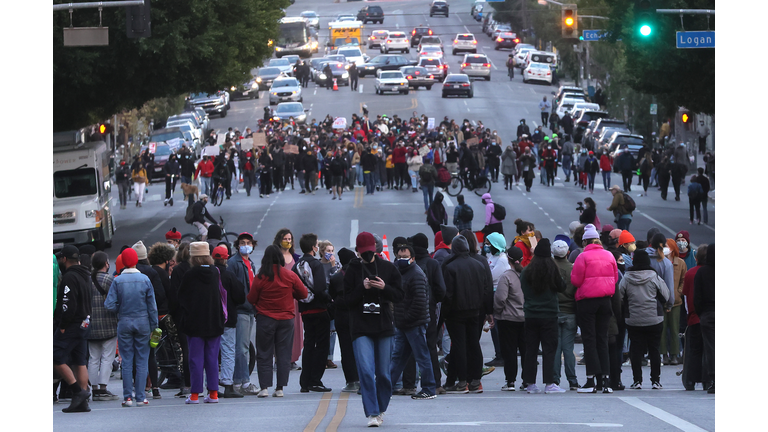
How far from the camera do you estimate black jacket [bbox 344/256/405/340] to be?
11.2m

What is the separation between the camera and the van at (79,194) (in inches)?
1088

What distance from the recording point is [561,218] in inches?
1278

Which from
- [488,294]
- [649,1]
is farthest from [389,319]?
[649,1]

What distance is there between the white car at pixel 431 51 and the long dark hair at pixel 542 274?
222 feet

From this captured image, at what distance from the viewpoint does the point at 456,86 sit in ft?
223

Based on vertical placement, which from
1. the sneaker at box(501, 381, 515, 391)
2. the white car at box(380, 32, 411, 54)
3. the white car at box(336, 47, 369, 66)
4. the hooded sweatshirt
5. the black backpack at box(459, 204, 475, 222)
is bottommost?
the sneaker at box(501, 381, 515, 391)

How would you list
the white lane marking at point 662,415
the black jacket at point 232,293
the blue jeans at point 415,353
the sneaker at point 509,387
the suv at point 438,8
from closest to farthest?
the white lane marking at point 662,415 < the blue jeans at point 415,353 < the black jacket at point 232,293 < the sneaker at point 509,387 < the suv at point 438,8

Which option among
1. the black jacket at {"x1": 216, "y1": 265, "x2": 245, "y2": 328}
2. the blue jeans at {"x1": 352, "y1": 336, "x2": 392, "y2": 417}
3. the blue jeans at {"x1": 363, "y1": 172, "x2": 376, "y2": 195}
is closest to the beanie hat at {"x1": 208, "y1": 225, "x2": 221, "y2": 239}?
the black jacket at {"x1": 216, "y1": 265, "x2": 245, "y2": 328}

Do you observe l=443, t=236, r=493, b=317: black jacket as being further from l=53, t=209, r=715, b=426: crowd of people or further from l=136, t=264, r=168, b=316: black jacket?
l=136, t=264, r=168, b=316: black jacket

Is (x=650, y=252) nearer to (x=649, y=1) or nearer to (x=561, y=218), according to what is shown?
(x=649, y=1)

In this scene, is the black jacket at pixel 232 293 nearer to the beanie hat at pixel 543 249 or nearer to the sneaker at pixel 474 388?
the sneaker at pixel 474 388

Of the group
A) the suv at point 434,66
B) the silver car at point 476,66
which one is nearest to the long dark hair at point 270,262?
the suv at point 434,66

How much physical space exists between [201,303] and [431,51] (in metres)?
69.4

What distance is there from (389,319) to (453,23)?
98170 millimetres
